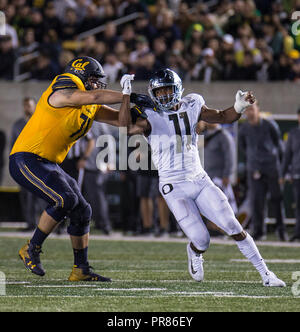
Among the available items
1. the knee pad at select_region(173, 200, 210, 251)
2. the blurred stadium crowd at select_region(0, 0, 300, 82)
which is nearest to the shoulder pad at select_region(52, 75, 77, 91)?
the knee pad at select_region(173, 200, 210, 251)

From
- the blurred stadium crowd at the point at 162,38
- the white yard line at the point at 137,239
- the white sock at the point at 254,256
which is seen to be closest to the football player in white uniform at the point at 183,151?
the white sock at the point at 254,256

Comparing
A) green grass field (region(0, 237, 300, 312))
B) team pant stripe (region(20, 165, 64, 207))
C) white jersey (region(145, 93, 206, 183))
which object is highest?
white jersey (region(145, 93, 206, 183))

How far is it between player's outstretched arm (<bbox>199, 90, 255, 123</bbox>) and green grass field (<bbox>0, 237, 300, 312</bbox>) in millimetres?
1239

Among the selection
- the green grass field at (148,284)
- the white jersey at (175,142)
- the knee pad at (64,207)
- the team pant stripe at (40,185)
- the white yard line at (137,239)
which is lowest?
the white yard line at (137,239)

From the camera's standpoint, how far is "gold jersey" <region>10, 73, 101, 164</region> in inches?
250

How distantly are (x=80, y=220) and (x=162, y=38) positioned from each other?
28.0 ft

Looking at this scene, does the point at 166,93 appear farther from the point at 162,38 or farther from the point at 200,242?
the point at 162,38

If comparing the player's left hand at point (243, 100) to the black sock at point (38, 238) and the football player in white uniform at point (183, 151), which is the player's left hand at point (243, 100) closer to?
the football player in white uniform at point (183, 151)

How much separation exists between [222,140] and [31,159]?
207 inches

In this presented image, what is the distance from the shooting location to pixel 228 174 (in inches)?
439

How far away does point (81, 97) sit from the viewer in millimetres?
6105

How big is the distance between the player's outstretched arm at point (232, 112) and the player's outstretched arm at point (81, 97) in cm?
78

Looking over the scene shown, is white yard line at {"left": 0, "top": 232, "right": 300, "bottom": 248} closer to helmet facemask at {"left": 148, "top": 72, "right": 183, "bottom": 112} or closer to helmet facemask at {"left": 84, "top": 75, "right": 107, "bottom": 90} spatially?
helmet facemask at {"left": 148, "top": 72, "right": 183, "bottom": 112}

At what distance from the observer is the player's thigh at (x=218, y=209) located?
613cm
